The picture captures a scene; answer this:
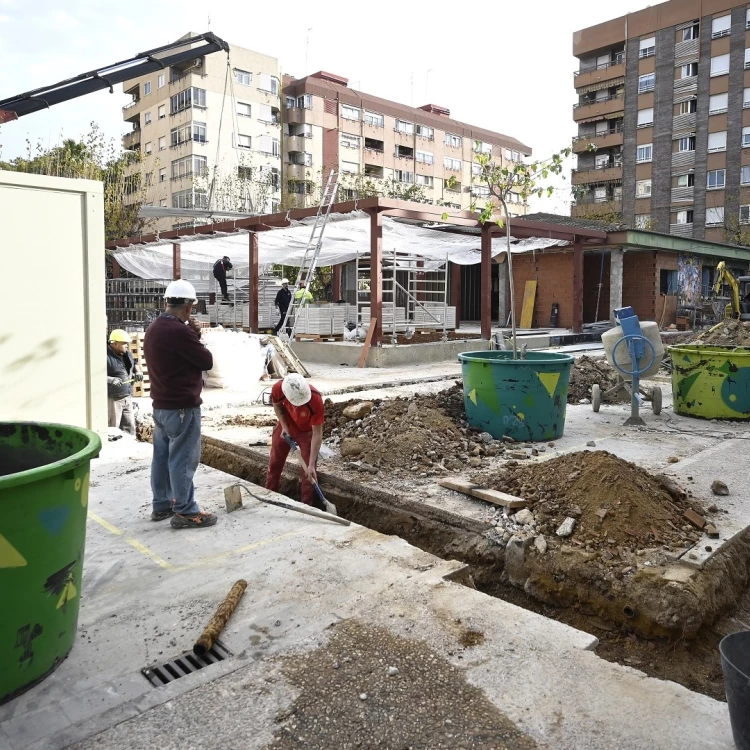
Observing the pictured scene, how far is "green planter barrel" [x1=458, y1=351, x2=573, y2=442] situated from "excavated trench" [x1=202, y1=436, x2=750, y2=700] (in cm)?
235

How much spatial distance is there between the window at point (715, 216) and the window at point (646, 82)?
10886 millimetres

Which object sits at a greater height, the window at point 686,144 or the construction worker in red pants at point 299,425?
the window at point 686,144

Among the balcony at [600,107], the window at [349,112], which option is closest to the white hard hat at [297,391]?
the window at [349,112]

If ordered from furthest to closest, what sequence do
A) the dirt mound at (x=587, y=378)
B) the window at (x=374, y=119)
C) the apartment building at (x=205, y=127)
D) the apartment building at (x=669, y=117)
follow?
the window at (x=374, y=119) → the apartment building at (x=669, y=117) → the apartment building at (x=205, y=127) → the dirt mound at (x=587, y=378)

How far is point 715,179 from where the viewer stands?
45688 mm

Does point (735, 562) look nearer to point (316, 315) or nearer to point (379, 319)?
point (379, 319)

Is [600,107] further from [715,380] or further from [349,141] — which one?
[715,380]

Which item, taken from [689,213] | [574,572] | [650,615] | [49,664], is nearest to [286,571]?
[49,664]

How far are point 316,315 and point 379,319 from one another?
349 cm

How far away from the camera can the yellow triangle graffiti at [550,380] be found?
22.7 feet

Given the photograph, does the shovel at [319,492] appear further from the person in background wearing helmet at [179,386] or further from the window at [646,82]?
the window at [646,82]

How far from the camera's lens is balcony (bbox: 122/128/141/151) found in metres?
48.4

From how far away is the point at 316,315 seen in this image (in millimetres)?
17234

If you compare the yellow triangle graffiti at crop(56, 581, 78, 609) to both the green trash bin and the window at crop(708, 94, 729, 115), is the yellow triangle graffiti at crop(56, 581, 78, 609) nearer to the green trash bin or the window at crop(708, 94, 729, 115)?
the green trash bin
